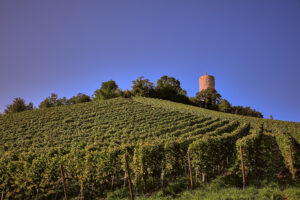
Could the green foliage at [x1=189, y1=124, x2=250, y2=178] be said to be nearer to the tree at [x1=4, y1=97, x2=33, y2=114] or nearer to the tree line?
the tree line

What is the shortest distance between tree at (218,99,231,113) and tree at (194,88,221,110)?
1876 mm

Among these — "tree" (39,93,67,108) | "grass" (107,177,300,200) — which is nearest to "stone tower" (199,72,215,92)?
"tree" (39,93,67,108)

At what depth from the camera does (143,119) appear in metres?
28.9

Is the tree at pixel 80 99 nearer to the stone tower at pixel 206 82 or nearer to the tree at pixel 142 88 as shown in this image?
the tree at pixel 142 88

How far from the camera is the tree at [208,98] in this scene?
212 ft

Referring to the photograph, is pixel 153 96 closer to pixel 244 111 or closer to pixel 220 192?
pixel 244 111

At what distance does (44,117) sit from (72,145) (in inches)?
590

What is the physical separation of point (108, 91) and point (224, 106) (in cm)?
3751

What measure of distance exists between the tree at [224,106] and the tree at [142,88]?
23349mm

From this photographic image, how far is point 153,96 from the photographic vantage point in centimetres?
5853

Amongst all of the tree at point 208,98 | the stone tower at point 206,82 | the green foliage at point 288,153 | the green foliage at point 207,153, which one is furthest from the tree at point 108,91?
the green foliage at point 288,153

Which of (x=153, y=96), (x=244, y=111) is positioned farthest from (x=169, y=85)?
(x=244, y=111)

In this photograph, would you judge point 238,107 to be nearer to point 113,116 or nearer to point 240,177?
point 113,116

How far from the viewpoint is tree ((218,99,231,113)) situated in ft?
202
